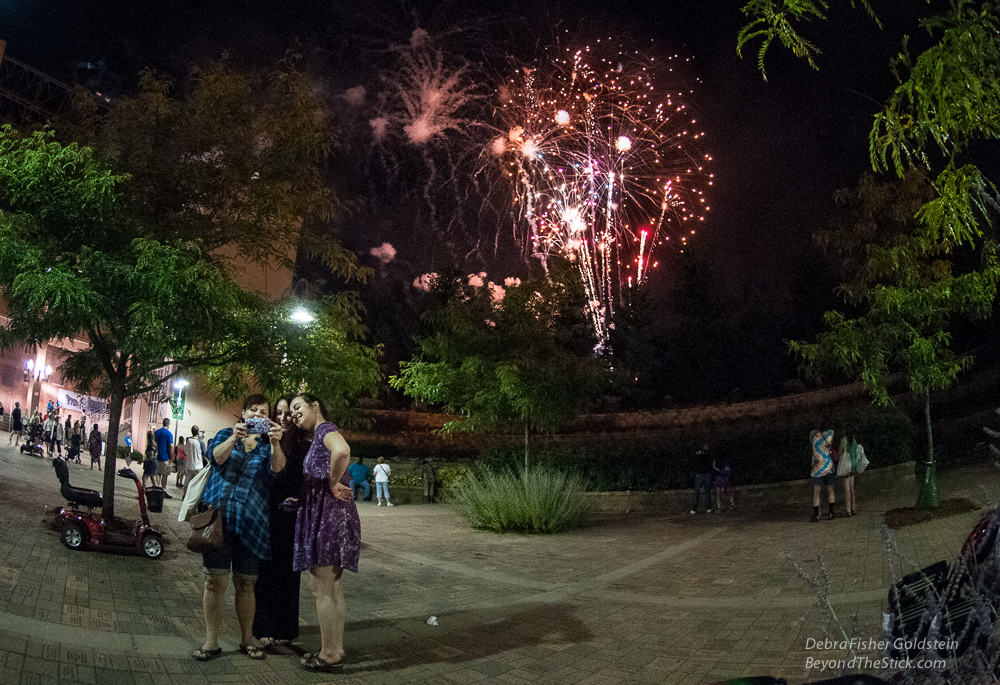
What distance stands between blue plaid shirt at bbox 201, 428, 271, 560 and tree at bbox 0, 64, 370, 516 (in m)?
2.86

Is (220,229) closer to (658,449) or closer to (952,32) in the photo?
(952,32)

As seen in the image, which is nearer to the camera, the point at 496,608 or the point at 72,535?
the point at 496,608

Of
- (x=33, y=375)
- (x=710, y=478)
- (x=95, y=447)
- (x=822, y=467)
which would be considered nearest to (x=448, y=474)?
(x=710, y=478)

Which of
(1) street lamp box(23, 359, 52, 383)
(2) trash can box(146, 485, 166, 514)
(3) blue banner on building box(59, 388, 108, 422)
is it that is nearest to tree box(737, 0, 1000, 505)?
(2) trash can box(146, 485, 166, 514)

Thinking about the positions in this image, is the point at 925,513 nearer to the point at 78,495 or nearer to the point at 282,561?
the point at 282,561

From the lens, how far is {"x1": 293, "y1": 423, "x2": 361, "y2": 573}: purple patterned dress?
4285mm

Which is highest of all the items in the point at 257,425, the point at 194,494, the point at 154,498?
the point at 257,425

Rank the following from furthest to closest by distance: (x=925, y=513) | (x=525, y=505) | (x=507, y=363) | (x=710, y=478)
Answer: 1. (x=507, y=363)
2. (x=710, y=478)
3. (x=525, y=505)
4. (x=925, y=513)

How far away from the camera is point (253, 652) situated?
4352 millimetres

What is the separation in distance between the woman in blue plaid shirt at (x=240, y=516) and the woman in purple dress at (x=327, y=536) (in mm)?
291

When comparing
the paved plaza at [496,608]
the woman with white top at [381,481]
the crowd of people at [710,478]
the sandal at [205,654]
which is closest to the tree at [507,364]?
the woman with white top at [381,481]

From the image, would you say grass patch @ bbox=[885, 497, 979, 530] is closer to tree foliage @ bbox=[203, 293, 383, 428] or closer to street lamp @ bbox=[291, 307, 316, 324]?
tree foliage @ bbox=[203, 293, 383, 428]

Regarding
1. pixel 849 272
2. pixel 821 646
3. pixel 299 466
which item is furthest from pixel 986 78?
pixel 849 272

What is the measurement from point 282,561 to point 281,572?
8cm
